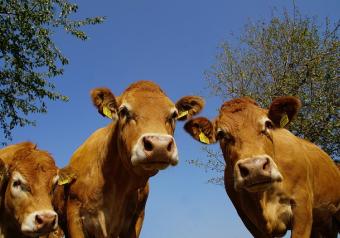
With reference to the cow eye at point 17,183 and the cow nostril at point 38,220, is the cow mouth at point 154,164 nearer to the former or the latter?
the cow nostril at point 38,220

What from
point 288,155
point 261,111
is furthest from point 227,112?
point 288,155

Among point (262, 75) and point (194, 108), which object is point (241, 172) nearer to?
point (194, 108)

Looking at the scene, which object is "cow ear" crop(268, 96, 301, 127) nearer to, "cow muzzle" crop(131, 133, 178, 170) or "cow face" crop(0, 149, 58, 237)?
"cow muzzle" crop(131, 133, 178, 170)

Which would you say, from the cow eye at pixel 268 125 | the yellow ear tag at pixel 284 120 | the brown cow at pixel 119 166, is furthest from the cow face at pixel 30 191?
the yellow ear tag at pixel 284 120

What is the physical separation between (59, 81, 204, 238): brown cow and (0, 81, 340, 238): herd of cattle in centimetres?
2

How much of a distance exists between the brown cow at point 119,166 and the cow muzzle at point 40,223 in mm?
704

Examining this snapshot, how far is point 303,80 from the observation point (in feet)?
76.1

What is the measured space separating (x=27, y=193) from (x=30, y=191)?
57mm

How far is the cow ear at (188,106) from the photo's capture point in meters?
8.34

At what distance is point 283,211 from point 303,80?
16585 millimetres

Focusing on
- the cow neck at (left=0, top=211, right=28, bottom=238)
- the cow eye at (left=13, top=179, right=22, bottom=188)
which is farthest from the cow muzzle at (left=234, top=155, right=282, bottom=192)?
the cow neck at (left=0, top=211, right=28, bottom=238)

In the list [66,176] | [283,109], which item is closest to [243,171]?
[283,109]

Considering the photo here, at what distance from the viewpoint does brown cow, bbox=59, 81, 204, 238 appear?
7.07m

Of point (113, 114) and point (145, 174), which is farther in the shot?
point (113, 114)
